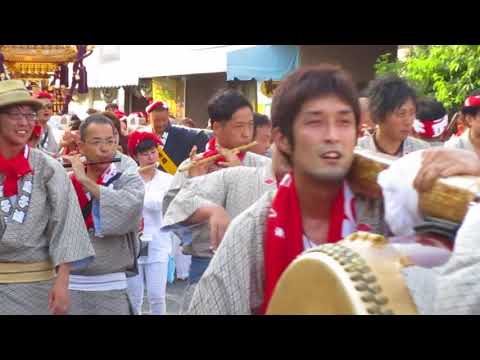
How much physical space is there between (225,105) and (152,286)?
2127 mm

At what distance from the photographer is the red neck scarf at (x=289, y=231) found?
2.46 meters

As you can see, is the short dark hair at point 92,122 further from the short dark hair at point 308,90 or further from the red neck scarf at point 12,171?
the short dark hair at point 308,90

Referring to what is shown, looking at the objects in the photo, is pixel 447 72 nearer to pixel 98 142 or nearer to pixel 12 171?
pixel 98 142

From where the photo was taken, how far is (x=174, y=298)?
26.6ft

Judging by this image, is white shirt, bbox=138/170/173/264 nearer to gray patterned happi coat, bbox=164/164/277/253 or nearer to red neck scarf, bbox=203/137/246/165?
red neck scarf, bbox=203/137/246/165

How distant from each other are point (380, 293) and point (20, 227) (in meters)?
3.23

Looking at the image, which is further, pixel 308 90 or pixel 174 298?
pixel 174 298

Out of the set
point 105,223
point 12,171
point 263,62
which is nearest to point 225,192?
point 105,223

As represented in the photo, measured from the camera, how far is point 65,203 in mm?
4809

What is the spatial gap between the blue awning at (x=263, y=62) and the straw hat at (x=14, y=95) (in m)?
7.86

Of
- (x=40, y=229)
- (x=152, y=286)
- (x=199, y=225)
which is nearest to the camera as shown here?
(x=199, y=225)

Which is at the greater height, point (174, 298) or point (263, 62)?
point (263, 62)

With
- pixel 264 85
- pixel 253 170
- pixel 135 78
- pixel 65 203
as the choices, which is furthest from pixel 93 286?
pixel 135 78

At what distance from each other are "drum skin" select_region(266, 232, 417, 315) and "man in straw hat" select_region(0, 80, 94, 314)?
289 centimetres
